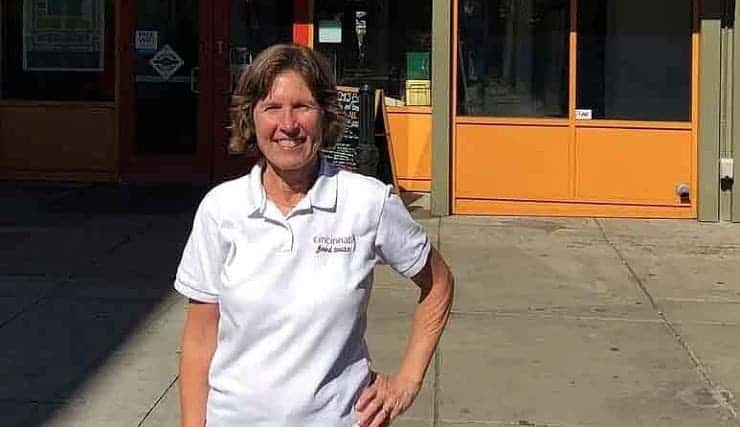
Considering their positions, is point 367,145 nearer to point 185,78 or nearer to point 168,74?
point 185,78

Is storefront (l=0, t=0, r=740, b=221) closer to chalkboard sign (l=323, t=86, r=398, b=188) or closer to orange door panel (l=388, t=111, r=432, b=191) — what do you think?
orange door panel (l=388, t=111, r=432, b=191)

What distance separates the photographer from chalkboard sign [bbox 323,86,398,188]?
11.3 meters

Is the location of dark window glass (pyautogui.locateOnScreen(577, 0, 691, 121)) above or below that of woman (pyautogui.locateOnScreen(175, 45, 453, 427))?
above

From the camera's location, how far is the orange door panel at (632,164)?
1172cm

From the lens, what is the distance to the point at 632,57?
11867 mm

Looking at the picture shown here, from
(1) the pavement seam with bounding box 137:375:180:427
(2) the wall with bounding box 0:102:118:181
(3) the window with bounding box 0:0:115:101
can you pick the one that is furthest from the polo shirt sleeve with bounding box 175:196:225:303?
(3) the window with bounding box 0:0:115:101

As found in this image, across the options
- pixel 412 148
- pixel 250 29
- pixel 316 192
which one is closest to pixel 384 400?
pixel 316 192

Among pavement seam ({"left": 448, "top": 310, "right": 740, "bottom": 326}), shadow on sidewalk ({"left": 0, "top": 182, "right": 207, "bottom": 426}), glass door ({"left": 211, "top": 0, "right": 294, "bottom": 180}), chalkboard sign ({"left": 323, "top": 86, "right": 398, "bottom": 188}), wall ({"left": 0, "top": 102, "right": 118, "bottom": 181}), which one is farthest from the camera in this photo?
wall ({"left": 0, "top": 102, "right": 118, "bottom": 181})

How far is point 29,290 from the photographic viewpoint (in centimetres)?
844

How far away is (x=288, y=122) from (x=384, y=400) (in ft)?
2.12

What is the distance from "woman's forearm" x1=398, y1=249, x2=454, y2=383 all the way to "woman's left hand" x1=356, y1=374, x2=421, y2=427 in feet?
0.08

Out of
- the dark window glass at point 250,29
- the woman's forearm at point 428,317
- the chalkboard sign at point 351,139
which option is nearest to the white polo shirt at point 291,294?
the woman's forearm at point 428,317

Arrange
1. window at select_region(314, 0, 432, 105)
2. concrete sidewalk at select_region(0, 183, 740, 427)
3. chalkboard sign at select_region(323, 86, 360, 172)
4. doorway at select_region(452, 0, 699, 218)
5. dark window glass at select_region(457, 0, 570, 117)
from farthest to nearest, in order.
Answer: window at select_region(314, 0, 432, 105) < dark window glass at select_region(457, 0, 570, 117) < doorway at select_region(452, 0, 699, 218) < chalkboard sign at select_region(323, 86, 360, 172) < concrete sidewalk at select_region(0, 183, 740, 427)

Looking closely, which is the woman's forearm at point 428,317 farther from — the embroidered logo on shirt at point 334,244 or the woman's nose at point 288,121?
the woman's nose at point 288,121
